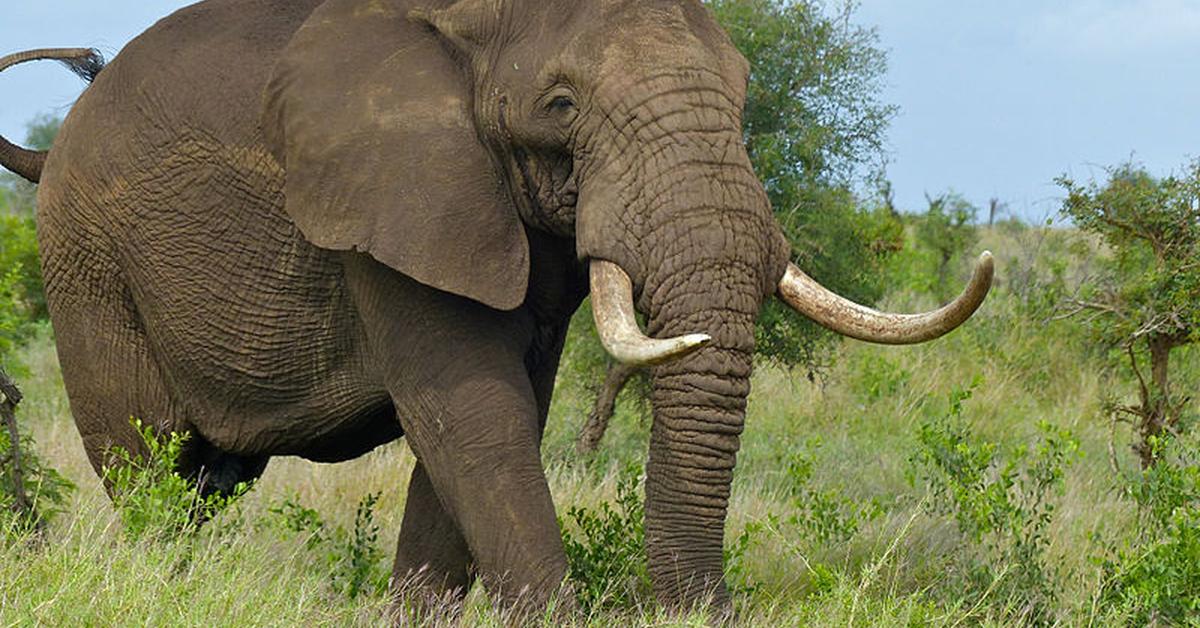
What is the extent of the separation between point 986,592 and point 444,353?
203 centimetres

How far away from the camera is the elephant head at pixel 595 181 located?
4.93m

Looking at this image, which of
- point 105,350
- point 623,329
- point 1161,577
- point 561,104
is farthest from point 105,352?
point 1161,577

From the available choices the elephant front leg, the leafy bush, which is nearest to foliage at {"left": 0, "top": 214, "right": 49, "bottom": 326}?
the leafy bush

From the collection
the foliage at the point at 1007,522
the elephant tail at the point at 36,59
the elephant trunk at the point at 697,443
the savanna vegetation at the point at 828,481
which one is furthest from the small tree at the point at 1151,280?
the elephant tail at the point at 36,59

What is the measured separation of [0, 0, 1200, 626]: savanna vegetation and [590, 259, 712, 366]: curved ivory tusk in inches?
33.2

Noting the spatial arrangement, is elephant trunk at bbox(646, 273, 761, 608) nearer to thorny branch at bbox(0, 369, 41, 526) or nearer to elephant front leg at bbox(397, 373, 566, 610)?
elephant front leg at bbox(397, 373, 566, 610)

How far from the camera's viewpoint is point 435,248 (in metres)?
5.36

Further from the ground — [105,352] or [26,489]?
[105,352]

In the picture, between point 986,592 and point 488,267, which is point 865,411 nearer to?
point 986,592

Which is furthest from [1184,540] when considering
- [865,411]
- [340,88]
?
[865,411]

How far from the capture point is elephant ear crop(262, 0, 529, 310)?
5.36 meters

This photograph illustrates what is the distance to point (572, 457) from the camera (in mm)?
10289

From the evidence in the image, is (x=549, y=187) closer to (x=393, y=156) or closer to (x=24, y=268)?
(x=393, y=156)

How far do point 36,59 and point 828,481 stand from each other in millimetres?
4594
